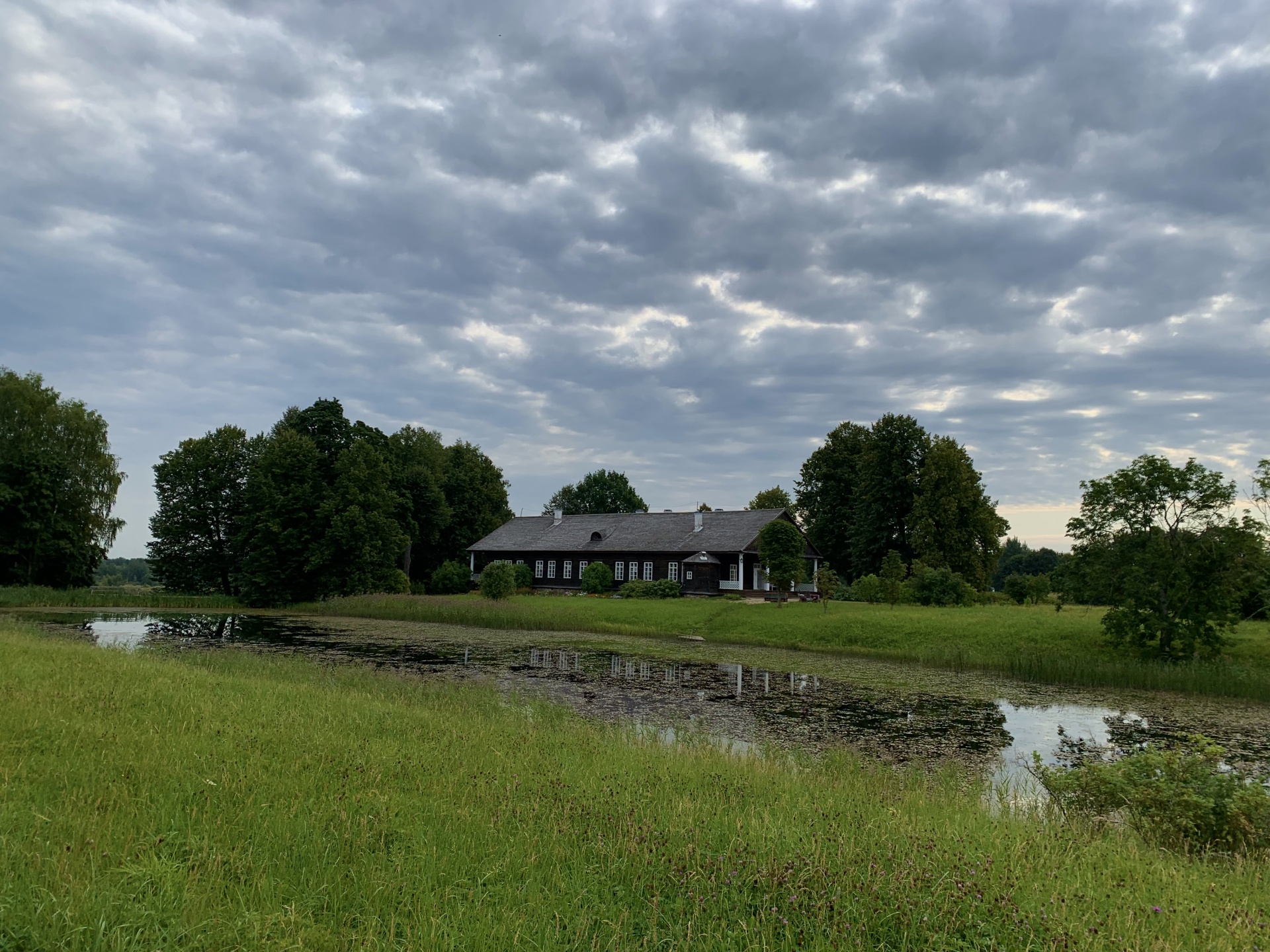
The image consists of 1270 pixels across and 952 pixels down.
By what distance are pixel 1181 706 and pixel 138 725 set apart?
20585 mm

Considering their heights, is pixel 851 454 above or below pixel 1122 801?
above

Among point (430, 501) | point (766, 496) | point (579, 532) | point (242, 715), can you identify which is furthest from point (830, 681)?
point (766, 496)

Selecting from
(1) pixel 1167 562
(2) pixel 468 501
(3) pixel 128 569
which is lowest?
(3) pixel 128 569

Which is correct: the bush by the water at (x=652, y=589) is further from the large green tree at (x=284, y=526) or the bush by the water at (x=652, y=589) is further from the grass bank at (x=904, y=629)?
the large green tree at (x=284, y=526)

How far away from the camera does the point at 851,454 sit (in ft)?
187

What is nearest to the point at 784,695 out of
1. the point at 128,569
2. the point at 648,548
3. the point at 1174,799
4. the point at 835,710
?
the point at 835,710

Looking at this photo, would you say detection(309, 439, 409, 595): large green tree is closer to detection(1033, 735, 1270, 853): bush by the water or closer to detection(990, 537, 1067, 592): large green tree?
detection(1033, 735, 1270, 853): bush by the water

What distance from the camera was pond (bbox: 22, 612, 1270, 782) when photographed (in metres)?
12.8

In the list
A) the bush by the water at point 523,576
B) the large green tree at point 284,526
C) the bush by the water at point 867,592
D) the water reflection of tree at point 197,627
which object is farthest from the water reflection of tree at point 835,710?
the bush by the water at point 523,576

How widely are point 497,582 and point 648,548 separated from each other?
12744mm

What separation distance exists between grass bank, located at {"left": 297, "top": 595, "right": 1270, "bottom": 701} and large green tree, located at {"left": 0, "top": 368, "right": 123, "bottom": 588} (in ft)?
52.1

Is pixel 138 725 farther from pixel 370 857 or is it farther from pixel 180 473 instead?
pixel 180 473

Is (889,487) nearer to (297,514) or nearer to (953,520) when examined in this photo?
(953,520)

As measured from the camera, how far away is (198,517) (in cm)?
4891
